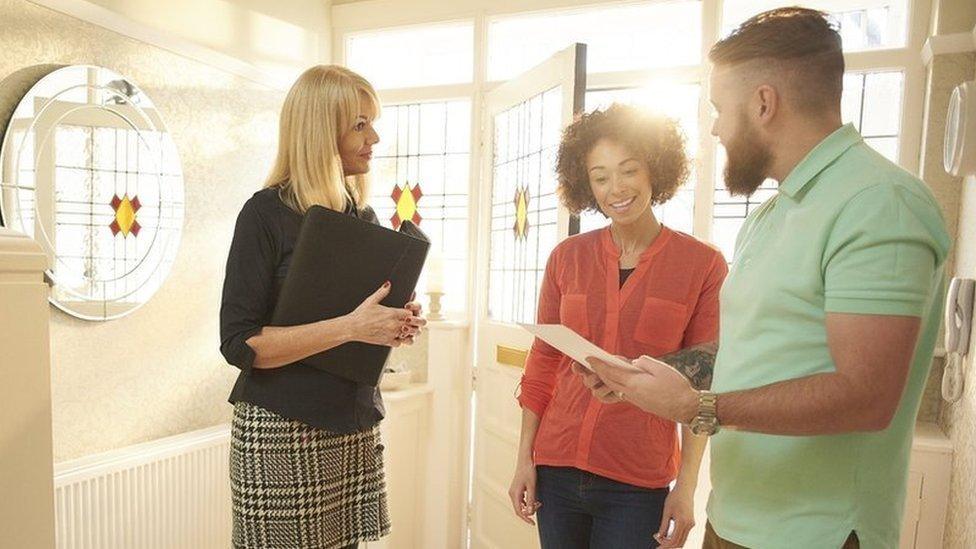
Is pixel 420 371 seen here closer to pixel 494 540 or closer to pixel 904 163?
pixel 494 540

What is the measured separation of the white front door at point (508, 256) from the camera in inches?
110

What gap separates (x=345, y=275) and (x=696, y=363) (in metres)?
0.74

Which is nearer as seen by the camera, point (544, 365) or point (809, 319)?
point (809, 319)

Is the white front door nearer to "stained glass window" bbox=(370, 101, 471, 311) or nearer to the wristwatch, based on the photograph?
"stained glass window" bbox=(370, 101, 471, 311)

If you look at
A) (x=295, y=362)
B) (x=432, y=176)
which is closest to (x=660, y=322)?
(x=295, y=362)

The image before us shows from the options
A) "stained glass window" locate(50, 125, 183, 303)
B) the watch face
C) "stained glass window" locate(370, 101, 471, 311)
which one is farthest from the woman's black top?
"stained glass window" locate(370, 101, 471, 311)

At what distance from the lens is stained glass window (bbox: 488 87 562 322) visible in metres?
2.78

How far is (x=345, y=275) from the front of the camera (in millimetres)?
1365

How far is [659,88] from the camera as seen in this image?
10.5 feet

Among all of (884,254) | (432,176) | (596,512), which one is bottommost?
(596,512)

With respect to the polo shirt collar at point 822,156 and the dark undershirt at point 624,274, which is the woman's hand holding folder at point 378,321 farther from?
the polo shirt collar at point 822,156

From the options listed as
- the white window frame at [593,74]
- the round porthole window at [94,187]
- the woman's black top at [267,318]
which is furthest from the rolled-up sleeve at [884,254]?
the round porthole window at [94,187]

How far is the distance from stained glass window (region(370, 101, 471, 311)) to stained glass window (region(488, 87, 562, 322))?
0.42 m

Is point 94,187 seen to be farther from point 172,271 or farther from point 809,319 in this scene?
point 809,319
